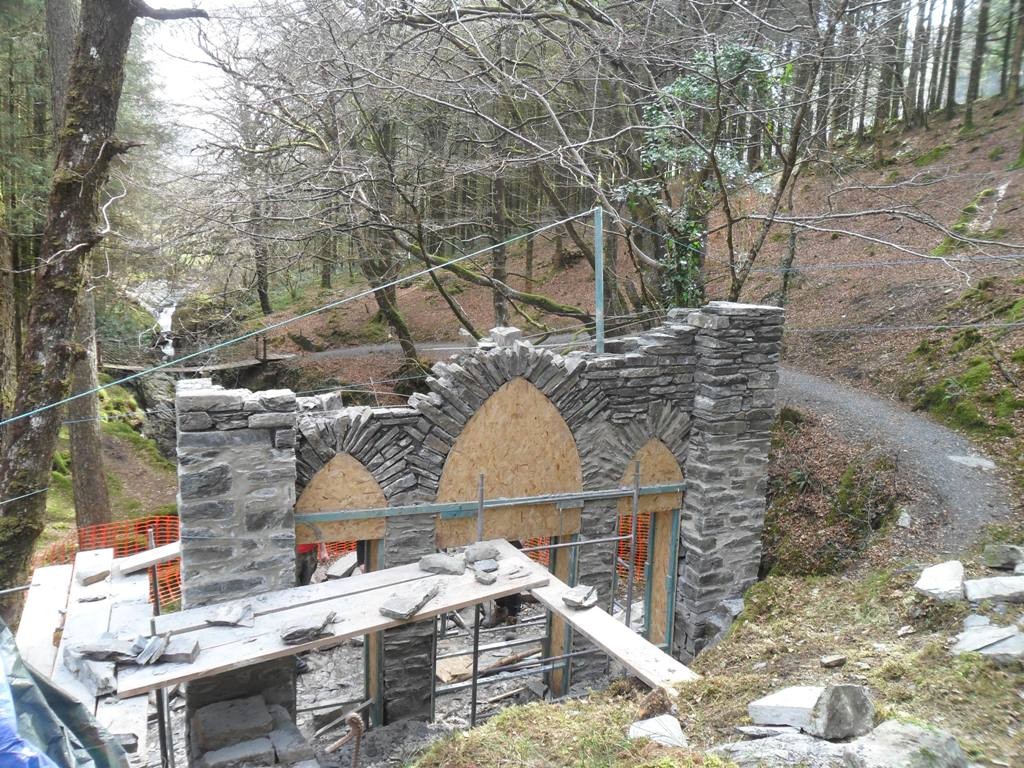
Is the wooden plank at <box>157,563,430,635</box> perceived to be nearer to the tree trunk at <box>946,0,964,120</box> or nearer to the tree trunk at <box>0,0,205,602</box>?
the tree trunk at <box>0,0,205,602</box>

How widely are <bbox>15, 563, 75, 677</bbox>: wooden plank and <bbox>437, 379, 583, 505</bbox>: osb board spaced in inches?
122

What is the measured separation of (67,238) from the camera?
6.22 metres

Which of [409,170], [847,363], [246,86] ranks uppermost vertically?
[246,86]

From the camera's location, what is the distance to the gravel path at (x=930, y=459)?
24.5 feet

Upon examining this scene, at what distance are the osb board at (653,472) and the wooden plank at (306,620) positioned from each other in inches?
68.0

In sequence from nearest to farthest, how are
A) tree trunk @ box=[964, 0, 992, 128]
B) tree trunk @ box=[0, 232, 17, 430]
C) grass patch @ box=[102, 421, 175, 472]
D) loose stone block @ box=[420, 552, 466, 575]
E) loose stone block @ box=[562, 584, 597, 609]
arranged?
1. loose stone block @ box=[562, 584, 597, 609]
2. loose stone block @ box=[420, 552, 466, 575]
3. tree trunk @ box=[0, 232, 17, 430]
4. grass patch @ box=[102, 421, 175, 472]
5. tree trunk @ box=[964, 0, 992, 128]

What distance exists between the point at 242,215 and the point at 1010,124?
19465 mm

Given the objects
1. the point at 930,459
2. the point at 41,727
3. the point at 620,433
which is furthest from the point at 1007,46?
the point at 41,727

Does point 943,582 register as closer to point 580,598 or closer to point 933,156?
point 580,598

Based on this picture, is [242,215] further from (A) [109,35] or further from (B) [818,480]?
(B) [818,480]

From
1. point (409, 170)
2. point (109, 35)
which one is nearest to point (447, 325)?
point (409, 170)

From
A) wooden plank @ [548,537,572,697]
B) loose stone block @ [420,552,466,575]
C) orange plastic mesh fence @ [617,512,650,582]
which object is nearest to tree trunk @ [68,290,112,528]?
loose stone block @ [420,552,466,575]

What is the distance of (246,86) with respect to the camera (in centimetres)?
1097

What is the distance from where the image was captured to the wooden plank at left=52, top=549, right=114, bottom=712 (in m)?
4.80
